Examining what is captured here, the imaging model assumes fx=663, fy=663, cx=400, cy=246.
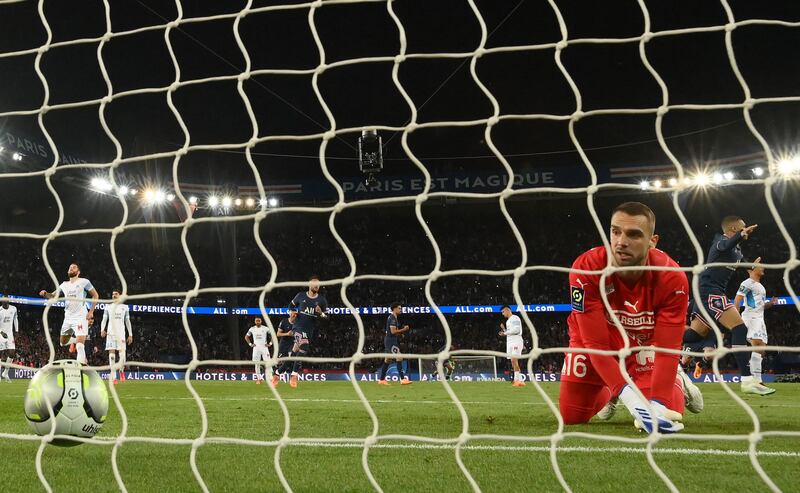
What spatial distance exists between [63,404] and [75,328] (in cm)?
926

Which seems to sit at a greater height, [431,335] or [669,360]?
[669,360]

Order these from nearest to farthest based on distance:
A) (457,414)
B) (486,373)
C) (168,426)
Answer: (168,426) < (457,414) < (486,373)

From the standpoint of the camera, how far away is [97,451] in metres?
3.65

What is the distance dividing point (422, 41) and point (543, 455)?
50.1 ft

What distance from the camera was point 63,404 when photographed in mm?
3344

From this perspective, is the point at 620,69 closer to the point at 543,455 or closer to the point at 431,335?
the point at 431,335

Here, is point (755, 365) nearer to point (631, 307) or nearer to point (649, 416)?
point (631, 307)

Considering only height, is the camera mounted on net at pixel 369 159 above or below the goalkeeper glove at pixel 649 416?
above

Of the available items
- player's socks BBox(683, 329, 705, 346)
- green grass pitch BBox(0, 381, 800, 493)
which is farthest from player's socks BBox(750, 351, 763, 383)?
green grass pitch BBox(0, 381, 800, 493)

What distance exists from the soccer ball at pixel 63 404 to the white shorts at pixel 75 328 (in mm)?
9012

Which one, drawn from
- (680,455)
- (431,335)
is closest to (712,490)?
(680,455)

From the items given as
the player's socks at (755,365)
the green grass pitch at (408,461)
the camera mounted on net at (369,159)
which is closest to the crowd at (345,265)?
the camera mounted on net at (369,159)

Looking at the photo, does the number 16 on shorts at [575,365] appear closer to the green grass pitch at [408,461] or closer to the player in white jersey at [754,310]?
the green grass pitch at [408,461]

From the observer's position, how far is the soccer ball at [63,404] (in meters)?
3.31
